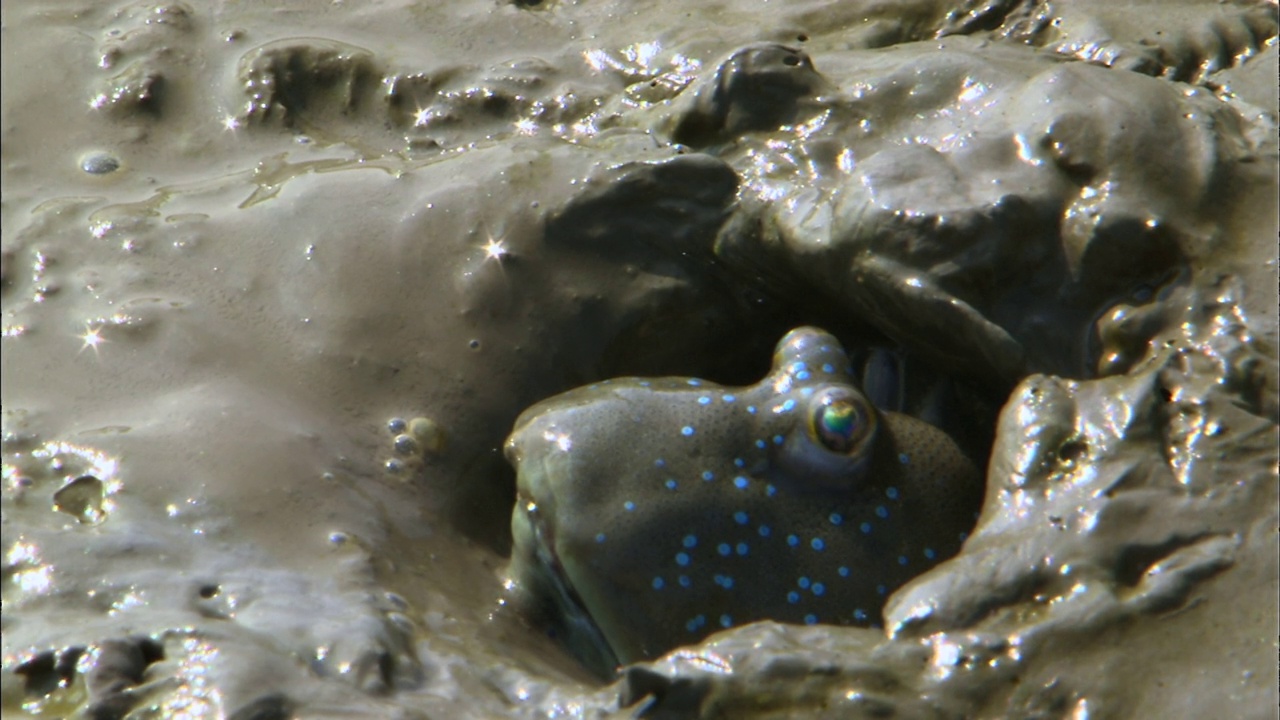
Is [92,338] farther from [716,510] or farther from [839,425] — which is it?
[839,425]

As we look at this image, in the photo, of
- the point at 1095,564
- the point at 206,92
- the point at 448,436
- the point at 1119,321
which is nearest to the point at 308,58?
the point at 206,92

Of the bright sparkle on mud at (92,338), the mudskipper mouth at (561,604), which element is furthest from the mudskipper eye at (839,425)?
the bright sparkle on mud at (92,338)

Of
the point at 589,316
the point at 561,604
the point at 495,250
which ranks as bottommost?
the point at 561,604

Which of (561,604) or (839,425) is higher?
(839,425)

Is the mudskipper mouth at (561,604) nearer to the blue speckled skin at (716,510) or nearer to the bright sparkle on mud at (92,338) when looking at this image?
the blue speckled skin at (716,510)

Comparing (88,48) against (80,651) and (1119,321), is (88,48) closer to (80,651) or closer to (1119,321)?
(80,651)

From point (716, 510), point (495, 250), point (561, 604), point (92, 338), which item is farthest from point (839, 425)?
point (92, 338)

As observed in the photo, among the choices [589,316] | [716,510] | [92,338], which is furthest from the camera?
[589,316]
